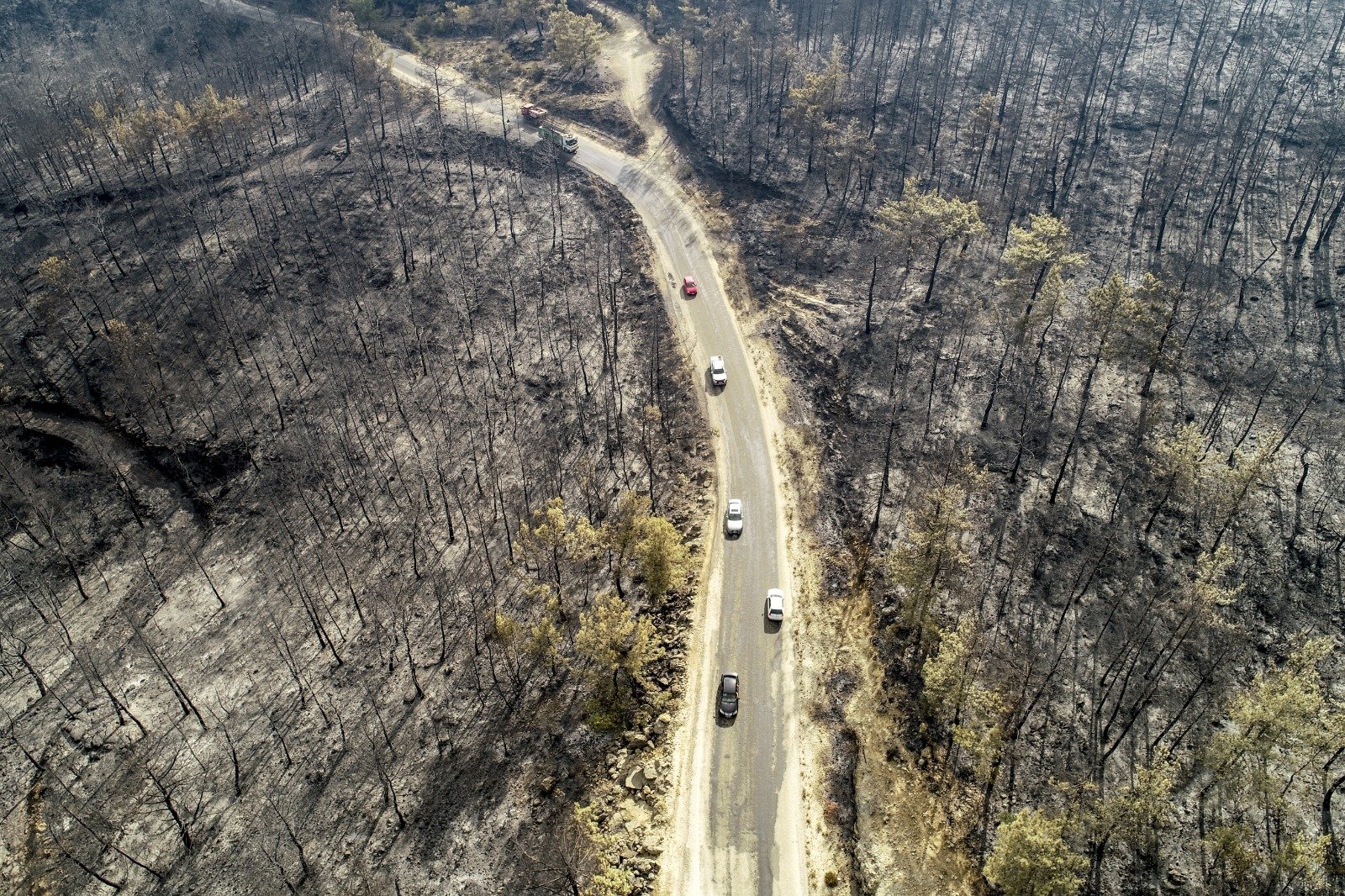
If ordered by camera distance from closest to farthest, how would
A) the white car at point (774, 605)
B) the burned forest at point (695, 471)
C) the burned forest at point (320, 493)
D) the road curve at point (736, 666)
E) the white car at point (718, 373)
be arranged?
1. the road curve at point (736, 666)
2. the burned forest at point (695, 471)
3. the burned forest at point (320, 493)
4. the white car at point (774, 605)
5. the white car at point (718, 373)

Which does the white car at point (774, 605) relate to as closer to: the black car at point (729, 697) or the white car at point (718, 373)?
the black car at point (729, 697)

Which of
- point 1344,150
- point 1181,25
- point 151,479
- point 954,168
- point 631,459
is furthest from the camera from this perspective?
point 1181,25

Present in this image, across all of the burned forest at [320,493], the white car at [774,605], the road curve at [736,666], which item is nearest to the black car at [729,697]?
the road curve at [736,666]

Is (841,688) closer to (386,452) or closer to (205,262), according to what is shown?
(386,452)

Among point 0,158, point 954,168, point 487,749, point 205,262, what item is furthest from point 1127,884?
point 0,158

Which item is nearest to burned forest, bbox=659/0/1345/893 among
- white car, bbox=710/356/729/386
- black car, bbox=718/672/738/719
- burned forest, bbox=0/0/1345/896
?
burned forest, bbox=0/0/1345/896
